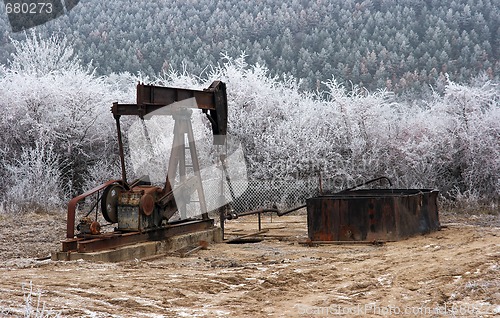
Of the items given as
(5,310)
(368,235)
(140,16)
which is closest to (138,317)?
(5,310)

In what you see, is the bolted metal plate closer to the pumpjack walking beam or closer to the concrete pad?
the pumpjack walking beam

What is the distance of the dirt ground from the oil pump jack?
0.70 m

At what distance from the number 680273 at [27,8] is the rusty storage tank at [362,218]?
31582 mm

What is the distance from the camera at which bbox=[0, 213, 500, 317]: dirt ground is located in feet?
18.6

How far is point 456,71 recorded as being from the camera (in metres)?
41.8

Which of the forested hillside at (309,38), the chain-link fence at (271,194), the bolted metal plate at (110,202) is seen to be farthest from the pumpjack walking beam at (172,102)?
the forested hillside at (309,38)

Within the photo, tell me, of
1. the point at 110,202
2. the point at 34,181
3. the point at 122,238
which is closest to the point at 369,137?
the point at 34,181

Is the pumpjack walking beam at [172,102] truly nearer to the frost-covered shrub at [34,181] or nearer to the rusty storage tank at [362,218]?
the rusty storage tank at [362,218]

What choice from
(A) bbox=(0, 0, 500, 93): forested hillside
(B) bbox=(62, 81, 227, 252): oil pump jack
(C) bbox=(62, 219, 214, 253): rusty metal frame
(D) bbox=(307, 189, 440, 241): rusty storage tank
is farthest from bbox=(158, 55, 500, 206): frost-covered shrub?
(A) bbox=(0, 0, 500, 93): forested hillside

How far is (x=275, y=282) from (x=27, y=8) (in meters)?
41.7

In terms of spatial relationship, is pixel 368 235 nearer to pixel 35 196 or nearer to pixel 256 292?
pixel 256 292

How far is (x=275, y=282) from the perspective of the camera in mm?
7156

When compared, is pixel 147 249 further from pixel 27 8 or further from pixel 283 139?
pixel 27 8

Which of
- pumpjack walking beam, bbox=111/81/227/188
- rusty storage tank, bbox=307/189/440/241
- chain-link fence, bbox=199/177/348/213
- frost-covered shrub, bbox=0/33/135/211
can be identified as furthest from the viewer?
frost-covered shrub, bbox=0/33/135/211
